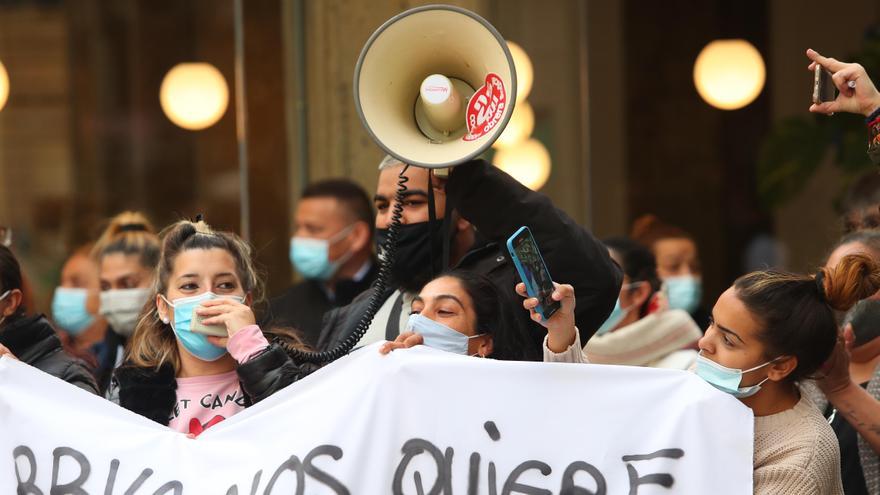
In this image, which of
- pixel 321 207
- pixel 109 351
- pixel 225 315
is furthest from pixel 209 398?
pixel 321 207

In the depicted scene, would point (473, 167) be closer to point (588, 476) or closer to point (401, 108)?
point (401, 108)

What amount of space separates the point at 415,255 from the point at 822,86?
4.44ft

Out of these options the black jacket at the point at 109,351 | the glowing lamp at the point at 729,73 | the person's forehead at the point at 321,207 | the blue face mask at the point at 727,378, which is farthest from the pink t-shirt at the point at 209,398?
the glowing lamp at the point at 729,73

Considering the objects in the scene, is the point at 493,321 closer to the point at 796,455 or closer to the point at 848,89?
the point at 796,455

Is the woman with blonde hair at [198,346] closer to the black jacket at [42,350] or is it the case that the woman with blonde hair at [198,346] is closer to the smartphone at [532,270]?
the black jacket at [42,350]

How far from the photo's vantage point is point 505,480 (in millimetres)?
3516

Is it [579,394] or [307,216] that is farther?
[307,216]

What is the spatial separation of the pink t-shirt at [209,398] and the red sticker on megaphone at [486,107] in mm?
784

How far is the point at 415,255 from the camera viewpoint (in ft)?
14.2

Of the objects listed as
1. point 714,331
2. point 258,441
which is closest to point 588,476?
point 714,331

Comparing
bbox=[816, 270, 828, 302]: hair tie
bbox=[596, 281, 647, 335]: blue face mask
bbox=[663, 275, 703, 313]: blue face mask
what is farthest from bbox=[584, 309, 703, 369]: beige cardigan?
bbox=[816, 270, 828, 302]: hair tie

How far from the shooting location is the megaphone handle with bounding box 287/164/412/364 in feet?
13.4

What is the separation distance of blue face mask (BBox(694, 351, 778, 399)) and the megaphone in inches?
30.5

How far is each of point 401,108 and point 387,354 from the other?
2.23ft
